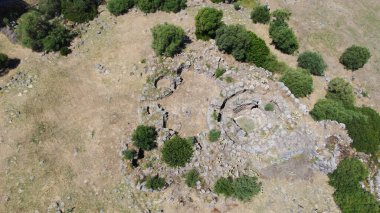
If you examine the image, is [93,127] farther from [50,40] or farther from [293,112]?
[293,112]

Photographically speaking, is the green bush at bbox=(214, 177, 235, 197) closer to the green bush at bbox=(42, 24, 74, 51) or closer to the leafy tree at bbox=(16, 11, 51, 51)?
the green bush at bbox=(42, 24, 74, 51)

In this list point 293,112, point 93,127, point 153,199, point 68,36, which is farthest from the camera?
point 68,36

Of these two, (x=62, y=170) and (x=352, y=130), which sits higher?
(x=352, y=130)

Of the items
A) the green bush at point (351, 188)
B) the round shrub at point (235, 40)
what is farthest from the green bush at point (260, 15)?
the green bush at point (351, 188)

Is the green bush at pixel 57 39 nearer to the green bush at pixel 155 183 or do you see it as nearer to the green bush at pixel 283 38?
the green bush at pixel 155 183

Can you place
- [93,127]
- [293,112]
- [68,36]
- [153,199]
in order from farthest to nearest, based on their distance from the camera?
[68,36] → [293,112] → [93,127] → [153,199]

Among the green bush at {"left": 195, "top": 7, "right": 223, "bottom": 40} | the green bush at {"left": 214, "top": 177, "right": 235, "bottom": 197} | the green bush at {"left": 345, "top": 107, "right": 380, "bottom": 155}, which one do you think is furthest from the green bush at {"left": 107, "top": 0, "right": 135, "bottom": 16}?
the green bush at {"left": 345, "top": 107, "right": 380, "bottom": 155}

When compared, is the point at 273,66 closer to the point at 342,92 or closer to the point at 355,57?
the point at 342,92

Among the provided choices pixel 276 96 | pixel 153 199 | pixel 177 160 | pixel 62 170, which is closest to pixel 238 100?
pixel 276 96
